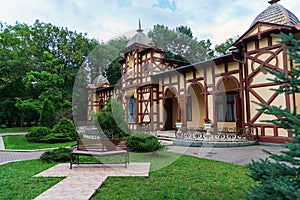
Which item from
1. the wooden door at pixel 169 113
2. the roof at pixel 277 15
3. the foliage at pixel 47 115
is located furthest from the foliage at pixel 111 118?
the foliage at pixel 47 115

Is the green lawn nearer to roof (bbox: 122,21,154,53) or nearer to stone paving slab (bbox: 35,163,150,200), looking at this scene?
stone paving slab (bbox: 35,163,150,200)

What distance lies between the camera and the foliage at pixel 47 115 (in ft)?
50.1

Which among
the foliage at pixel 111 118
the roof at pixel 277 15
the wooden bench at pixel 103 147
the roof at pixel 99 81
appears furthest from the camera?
the roof at pixel 99 81

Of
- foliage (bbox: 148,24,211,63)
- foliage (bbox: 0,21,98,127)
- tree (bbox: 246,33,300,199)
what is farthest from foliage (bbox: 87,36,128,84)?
tree (bbox: 246,33,300,199)

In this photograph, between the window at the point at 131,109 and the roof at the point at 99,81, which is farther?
the roof at the point at 99,81

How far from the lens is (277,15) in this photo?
10469 mm

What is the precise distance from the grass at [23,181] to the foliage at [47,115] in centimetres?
862

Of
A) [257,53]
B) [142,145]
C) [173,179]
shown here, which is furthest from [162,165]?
[257,53]

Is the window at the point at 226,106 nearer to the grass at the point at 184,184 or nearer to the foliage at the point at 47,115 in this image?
the grass at the point at 184,184

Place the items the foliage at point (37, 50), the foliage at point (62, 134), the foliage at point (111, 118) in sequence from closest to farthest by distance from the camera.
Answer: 1. the foliage at point (111, 118)
2. the foliage at point (62, 134)
3. the foliage at point (37, 50)

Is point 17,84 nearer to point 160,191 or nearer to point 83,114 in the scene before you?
point 83,114

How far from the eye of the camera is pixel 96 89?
86.2 feet

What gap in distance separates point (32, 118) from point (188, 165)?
29972 millimetres

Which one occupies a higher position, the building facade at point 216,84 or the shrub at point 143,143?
the building facade at point 216,84
